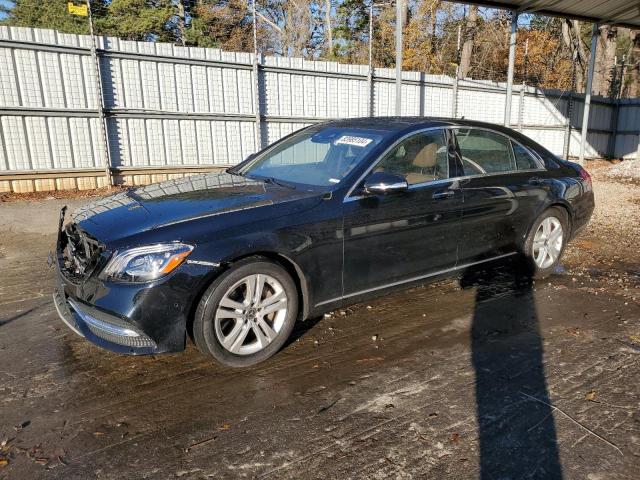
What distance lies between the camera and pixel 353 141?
13.7 feet

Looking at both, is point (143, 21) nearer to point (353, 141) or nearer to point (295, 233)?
point (353, 141)

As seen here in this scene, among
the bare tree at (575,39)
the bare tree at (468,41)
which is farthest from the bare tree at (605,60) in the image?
the bare tree at (468,41)

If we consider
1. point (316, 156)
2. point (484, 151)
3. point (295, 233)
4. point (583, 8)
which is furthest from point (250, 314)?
point (583, 8)

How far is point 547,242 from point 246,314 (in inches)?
137

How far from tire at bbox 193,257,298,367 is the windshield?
35.4 inches

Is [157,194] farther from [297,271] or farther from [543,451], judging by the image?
[543,451]

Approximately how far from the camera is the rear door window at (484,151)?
14.7 ft

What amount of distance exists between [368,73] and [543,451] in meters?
11.5

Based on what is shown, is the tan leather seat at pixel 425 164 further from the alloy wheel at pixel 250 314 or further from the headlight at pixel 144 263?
the headlight at pixel 144 263

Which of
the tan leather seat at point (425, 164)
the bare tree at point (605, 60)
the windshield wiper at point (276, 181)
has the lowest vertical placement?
the windshield wiper at point (276, 181)

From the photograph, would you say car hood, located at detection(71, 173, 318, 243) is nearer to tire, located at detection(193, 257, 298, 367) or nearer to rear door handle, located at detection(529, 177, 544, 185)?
tire, located at detection(193, 257, 298, 367)

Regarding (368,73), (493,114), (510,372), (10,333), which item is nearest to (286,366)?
(510,372)

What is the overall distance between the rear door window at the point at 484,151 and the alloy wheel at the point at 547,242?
0.79 m

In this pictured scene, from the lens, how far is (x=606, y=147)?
20266 mm
